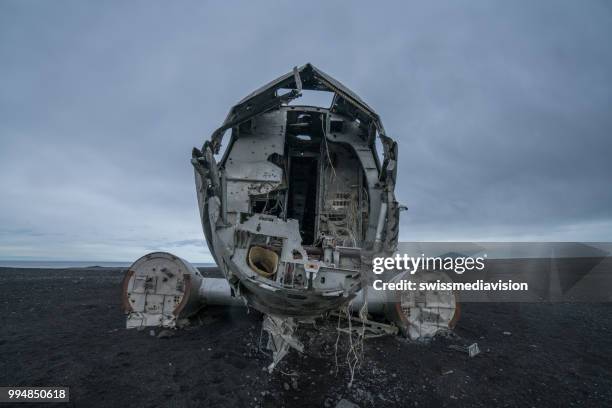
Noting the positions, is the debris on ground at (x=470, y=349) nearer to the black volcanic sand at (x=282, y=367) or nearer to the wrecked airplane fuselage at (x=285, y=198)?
the black volcanic sand at (x=282, y=367)

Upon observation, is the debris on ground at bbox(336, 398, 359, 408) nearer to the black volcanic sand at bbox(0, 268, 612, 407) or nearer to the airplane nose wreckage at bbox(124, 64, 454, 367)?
the black volcanic sand at bbox(0, 268, 612, 407)

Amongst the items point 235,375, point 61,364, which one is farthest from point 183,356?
point 61,364

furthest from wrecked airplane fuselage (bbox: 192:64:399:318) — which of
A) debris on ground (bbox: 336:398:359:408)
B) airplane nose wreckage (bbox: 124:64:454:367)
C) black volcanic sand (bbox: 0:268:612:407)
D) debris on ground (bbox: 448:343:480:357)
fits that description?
debris on ground (bbox: 448:343:480:357)

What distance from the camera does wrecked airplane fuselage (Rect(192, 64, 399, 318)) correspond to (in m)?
3.39

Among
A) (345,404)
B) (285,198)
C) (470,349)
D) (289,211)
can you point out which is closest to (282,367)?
(345,404)

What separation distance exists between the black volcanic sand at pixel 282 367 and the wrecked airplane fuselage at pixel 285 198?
142 centimetres

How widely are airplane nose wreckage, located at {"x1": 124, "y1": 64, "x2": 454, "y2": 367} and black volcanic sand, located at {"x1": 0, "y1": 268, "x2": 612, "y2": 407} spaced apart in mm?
638

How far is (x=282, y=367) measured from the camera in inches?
184

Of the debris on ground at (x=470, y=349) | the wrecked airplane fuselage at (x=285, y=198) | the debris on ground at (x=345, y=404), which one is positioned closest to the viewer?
the wrecked airplane fuselage at (x=285, y=198)

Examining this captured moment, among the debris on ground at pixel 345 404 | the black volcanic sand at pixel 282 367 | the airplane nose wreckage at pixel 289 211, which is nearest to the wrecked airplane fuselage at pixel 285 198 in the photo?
the airplane nose wreckage at pixel 289 211

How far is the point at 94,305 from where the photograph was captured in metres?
9.04

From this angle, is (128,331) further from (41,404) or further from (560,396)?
(560,396)

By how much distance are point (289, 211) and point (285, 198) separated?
118 cm

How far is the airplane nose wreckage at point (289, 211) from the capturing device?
134 inches
